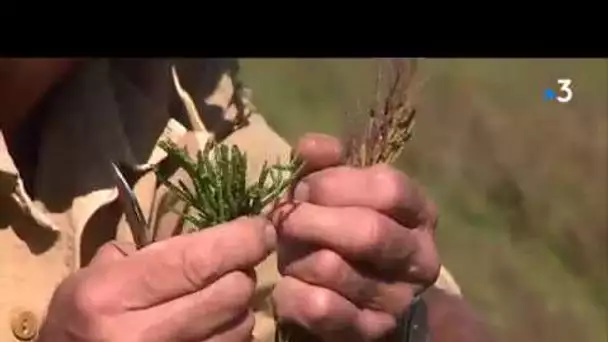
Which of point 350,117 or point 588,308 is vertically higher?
point 350,117

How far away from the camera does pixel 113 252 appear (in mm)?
722

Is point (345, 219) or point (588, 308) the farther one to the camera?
point (588, 308)

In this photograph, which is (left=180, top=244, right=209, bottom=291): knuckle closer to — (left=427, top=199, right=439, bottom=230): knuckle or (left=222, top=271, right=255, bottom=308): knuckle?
(left=222, top=271, right=255, bottom=308): knuckle

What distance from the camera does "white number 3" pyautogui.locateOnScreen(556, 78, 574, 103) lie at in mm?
826

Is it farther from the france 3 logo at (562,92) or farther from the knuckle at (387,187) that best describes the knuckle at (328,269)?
the france 3 logo at (562,92)

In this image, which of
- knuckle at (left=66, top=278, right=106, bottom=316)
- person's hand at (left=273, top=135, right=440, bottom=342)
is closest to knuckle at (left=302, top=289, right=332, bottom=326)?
person's hand at (left=273, top=135, right=440, bottom=342)

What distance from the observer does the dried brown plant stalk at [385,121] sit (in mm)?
798

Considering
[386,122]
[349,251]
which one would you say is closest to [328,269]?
[349,251]

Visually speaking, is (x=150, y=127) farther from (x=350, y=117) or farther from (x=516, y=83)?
(x=516, y=83)

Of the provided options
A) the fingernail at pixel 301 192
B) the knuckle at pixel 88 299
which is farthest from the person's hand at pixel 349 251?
the knuckle at pixel 88 299

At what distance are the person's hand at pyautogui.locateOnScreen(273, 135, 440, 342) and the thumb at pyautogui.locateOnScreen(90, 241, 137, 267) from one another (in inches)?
3.2

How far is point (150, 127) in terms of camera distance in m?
0.87

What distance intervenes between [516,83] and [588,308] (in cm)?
15
